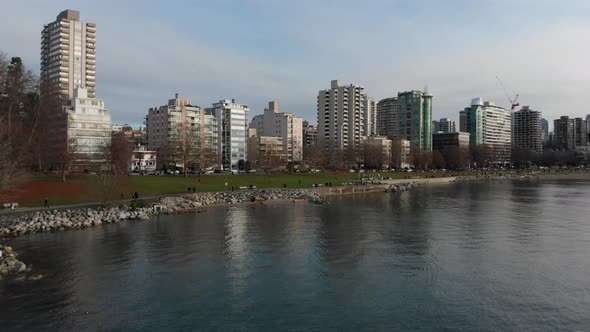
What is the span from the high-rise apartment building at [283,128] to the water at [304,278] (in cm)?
12971

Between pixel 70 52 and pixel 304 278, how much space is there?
14715 centimetres

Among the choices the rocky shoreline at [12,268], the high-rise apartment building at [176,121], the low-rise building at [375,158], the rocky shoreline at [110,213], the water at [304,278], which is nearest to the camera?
the water at [304,278]

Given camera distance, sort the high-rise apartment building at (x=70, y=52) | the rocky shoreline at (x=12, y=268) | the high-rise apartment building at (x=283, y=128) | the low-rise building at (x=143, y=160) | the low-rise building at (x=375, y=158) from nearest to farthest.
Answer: the rocky shoreline at (x=12, y=268)
the low-rise building at (x=143, y=160)
the high-rise apartment building at (x=70, y=52)
the low-rise building at (x=375, y=158)
the high-rise apartment building at (x=283, y=128)

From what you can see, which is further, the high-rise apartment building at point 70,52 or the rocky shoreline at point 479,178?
the high-rise apartment building at point 70,52

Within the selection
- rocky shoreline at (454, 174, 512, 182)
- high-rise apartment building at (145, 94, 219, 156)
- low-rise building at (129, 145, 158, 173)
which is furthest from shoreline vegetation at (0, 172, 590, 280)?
rocky shoreline at (454, 174, 512, 182)

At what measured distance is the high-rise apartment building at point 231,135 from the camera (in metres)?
146

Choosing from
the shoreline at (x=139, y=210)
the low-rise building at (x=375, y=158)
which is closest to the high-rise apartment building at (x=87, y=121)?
the shoreline at (x=139, y=210)

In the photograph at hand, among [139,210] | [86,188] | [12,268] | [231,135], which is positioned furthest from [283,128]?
[12,268]

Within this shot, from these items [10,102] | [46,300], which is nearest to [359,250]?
[46,300]

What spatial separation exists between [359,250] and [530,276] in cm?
979

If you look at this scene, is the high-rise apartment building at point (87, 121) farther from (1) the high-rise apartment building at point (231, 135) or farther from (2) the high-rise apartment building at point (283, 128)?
(2) the high-rise apartment building at point (283, 128)

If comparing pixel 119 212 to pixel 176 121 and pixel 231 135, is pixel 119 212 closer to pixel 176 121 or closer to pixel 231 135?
pixel 176 121

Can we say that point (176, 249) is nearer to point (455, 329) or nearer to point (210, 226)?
point (210, 226)

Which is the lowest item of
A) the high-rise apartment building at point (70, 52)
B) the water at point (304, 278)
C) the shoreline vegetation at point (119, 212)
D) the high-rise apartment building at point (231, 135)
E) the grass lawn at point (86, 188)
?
the water at point (304, 278)
